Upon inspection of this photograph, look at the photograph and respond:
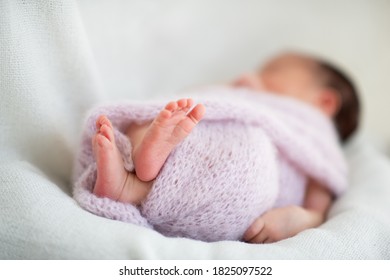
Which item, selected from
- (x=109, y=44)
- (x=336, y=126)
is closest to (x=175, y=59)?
(x=109, y=44)

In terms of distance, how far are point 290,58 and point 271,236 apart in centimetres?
74

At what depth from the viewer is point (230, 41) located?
4.89 ft

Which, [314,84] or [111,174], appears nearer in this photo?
[111,174]

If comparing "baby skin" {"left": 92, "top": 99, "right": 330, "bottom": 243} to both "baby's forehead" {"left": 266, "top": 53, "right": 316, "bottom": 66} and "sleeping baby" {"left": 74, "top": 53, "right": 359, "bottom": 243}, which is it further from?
"baby's forehead" {"left": 266, "top": 53, "right": 316, "bottom": 66}

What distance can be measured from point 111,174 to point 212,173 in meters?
0.18

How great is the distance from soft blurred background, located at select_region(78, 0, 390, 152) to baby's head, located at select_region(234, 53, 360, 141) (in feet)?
0.54

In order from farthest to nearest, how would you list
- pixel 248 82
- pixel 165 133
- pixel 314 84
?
pixel 314 84 → pixel 248 82 → pixel 165 133

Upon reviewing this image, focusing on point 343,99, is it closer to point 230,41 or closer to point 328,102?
point 328,102

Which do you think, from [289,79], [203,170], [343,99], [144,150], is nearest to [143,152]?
[144,150]

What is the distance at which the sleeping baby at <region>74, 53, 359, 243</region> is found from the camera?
72 centimetres

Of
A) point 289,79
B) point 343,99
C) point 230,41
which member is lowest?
point 343,99

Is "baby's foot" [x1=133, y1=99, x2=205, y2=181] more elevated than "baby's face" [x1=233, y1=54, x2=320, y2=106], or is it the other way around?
"baby's foot" [x1=133, y1=99, x2=205, y2=181]

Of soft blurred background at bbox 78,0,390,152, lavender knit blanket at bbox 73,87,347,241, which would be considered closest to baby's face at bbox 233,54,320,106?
soft blurred background at bbox 78,0,390,152

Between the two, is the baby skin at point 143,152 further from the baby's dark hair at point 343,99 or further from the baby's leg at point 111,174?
the baby's dark hair at point 343,99
